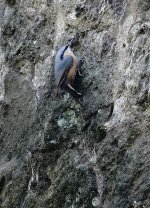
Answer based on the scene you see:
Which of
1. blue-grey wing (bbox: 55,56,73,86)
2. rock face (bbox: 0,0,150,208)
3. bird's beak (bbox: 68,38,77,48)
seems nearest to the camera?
rock face (bbox: 0,0,150,208)

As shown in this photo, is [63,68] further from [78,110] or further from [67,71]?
[78,110]

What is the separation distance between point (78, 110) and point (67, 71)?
32 centimetres

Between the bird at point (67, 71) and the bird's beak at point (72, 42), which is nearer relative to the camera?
the bird at point (67, 71)

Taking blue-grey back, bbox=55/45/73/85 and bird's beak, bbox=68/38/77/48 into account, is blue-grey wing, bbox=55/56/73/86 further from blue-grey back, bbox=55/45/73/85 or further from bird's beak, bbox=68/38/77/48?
bird's beak, bbox=68/38/77/48

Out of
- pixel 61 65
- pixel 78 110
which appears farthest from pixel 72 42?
pixel 78 110

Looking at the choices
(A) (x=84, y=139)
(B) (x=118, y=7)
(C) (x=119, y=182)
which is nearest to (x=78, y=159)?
(A) (x=84, y=139)

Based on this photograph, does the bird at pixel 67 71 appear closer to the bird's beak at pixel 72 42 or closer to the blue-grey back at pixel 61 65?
the blue-grey back at pixel 61 65

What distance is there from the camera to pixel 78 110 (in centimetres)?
419

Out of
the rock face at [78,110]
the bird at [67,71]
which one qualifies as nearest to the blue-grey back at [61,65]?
the bird at [67,71]

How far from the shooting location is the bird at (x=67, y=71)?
13.7 feet

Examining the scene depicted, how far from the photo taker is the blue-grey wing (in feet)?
13.7

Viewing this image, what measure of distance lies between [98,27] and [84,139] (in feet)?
3.09

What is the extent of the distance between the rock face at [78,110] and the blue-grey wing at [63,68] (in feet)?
0.44

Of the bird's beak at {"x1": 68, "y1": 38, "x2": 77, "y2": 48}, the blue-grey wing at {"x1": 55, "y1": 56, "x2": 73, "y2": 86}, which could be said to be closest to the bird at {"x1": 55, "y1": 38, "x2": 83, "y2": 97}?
the blue-grey wing at {"x1": 55, "y1": 56, "x2": 73, "y2": 86}
